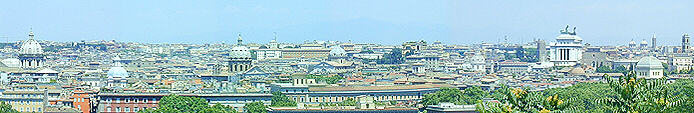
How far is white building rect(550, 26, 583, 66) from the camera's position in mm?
151775

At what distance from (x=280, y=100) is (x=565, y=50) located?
3226 inches

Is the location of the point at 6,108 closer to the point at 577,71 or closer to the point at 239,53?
the point at 239,53

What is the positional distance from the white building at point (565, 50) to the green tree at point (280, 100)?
75130 millimetres

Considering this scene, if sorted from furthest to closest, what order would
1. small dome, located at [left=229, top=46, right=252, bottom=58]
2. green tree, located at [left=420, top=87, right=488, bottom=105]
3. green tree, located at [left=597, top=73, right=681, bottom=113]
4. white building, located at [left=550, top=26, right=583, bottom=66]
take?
white building, located at [left=550, top=26, right=583, bottom=66]
small dome, located at [left=229, top=46, right=252, bottom=58]
green tree, located at [left=420, top=87, right=488, bottom=105]
green tree, located at [left=597, top=73, right=681, bottom=113]

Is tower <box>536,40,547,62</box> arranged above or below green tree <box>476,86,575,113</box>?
above

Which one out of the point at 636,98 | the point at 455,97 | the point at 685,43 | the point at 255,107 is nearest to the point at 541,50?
the point at 685,43

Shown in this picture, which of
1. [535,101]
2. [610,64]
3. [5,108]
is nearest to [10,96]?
[5,108]

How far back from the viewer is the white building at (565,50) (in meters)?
152

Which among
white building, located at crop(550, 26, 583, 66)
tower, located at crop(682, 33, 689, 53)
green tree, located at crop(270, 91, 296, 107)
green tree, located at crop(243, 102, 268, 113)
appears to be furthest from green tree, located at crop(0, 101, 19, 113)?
tower, located at crop(682, 33, 689, 53)

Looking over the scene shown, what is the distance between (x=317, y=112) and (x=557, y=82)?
39.8 metres

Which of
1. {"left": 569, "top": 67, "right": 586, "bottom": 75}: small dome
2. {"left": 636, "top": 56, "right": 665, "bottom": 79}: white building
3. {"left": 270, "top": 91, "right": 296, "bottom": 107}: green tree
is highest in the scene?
{"left": 636, "top": 56, "right": 665, "bottom": 79}: white building

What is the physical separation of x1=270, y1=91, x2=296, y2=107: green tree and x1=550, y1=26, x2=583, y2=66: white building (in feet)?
246

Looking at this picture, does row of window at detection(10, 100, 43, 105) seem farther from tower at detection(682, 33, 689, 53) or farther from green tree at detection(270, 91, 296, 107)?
tower at detection(682, 33, 689, 53)

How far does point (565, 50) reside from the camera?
154m
